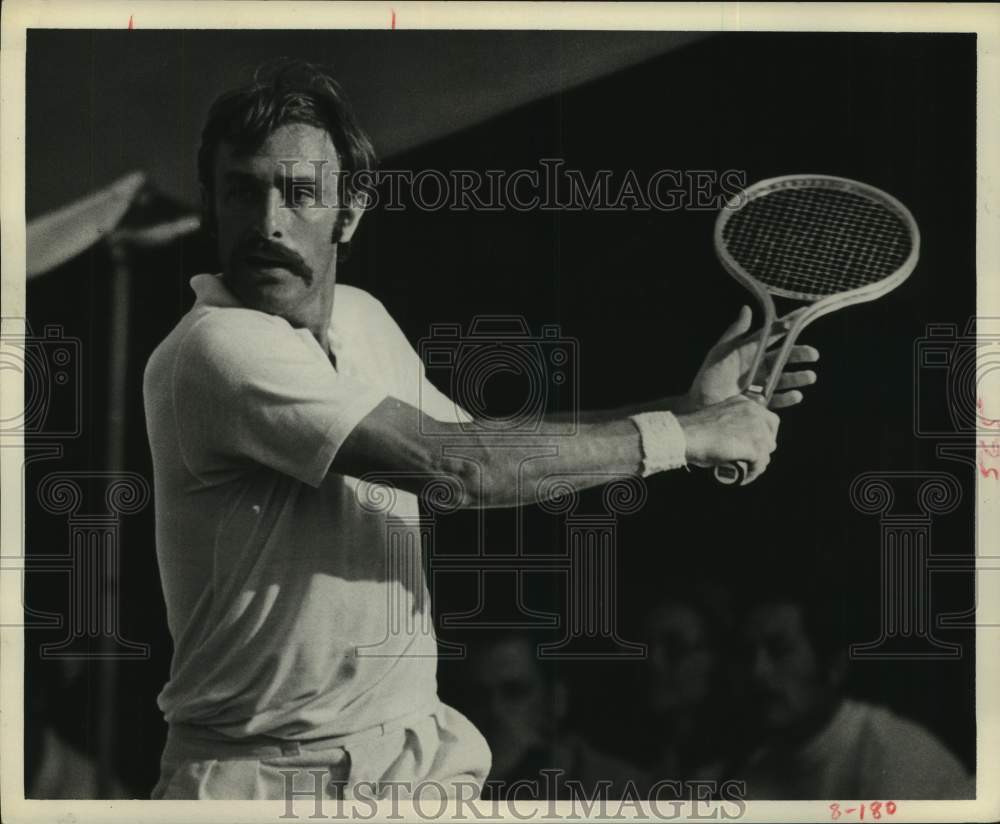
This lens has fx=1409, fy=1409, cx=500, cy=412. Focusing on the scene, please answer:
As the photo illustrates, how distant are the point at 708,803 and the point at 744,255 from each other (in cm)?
168

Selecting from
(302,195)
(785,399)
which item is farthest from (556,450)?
(302,195)

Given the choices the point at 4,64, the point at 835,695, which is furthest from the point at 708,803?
the point at 4,64

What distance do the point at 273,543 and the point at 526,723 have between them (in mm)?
950

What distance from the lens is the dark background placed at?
4273 millimetres

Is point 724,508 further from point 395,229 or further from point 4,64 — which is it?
point 4,64

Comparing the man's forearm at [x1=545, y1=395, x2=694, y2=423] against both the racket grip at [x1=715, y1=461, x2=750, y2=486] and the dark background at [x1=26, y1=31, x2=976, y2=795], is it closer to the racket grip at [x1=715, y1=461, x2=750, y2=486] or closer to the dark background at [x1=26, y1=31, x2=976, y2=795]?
the dark background at [x1=26, y1=31, x2=976, y2=795]

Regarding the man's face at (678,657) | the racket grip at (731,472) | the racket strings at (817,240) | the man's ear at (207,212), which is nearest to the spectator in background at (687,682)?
the man's face at (678,657)

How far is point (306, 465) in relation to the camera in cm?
398

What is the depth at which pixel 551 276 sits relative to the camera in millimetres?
4309

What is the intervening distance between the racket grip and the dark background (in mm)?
57

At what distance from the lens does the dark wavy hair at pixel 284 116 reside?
421 centimetres

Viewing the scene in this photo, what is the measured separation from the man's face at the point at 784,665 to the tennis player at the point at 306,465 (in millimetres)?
→ 455

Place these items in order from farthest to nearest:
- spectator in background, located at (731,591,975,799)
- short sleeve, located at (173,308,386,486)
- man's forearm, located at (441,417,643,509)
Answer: spectator in background, located at (731,591,975,799), man's forearm, located at (441,417,643,509), short sleeve, located at (173,308,386,486)

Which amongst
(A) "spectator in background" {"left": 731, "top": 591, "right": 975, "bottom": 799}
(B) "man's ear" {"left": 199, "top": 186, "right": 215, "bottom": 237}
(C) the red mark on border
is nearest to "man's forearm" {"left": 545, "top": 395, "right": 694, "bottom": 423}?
(A) "spectator in background" {"left": 731, "top": 591, "right": 975, "bottom": 799}
